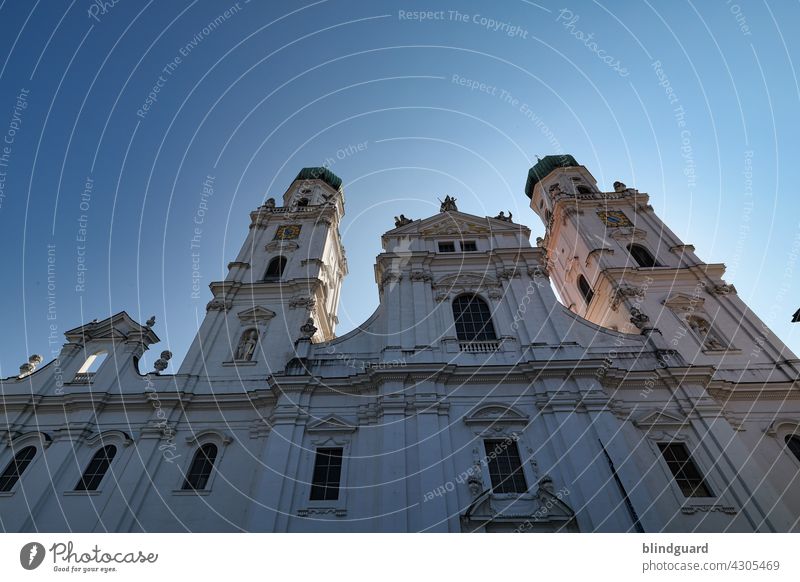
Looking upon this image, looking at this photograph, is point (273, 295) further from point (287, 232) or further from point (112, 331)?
point (112, 331)

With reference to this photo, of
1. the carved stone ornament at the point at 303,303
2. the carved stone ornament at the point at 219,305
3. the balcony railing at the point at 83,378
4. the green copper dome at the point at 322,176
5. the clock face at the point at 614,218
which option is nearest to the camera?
the balcony railing at the point at 83,378

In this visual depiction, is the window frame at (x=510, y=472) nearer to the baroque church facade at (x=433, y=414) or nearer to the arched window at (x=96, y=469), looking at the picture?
the baroque church facade at (x=433, y=414)

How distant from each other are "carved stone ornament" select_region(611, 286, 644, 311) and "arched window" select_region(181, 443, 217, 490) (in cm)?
1783

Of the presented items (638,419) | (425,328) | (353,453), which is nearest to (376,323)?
(425,328)

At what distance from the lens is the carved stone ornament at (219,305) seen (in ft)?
68.7

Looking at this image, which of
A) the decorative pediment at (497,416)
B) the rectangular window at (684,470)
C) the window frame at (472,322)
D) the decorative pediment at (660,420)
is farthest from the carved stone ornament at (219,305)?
the rectangular window at (684,470)

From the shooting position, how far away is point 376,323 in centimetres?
1964

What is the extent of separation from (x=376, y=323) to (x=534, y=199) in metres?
22.5

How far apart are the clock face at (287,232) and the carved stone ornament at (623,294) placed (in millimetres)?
16925

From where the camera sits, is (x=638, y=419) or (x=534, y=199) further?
(x=534, y=199)

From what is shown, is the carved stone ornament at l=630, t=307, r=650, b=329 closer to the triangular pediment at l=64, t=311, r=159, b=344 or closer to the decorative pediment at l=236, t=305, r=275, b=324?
the decorative pediment at l=236, t=305, r=275, b=324

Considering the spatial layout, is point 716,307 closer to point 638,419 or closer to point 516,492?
point 638,419

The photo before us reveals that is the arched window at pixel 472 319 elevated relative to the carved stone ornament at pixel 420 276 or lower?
lower

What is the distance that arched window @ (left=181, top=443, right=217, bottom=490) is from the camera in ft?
48.1
